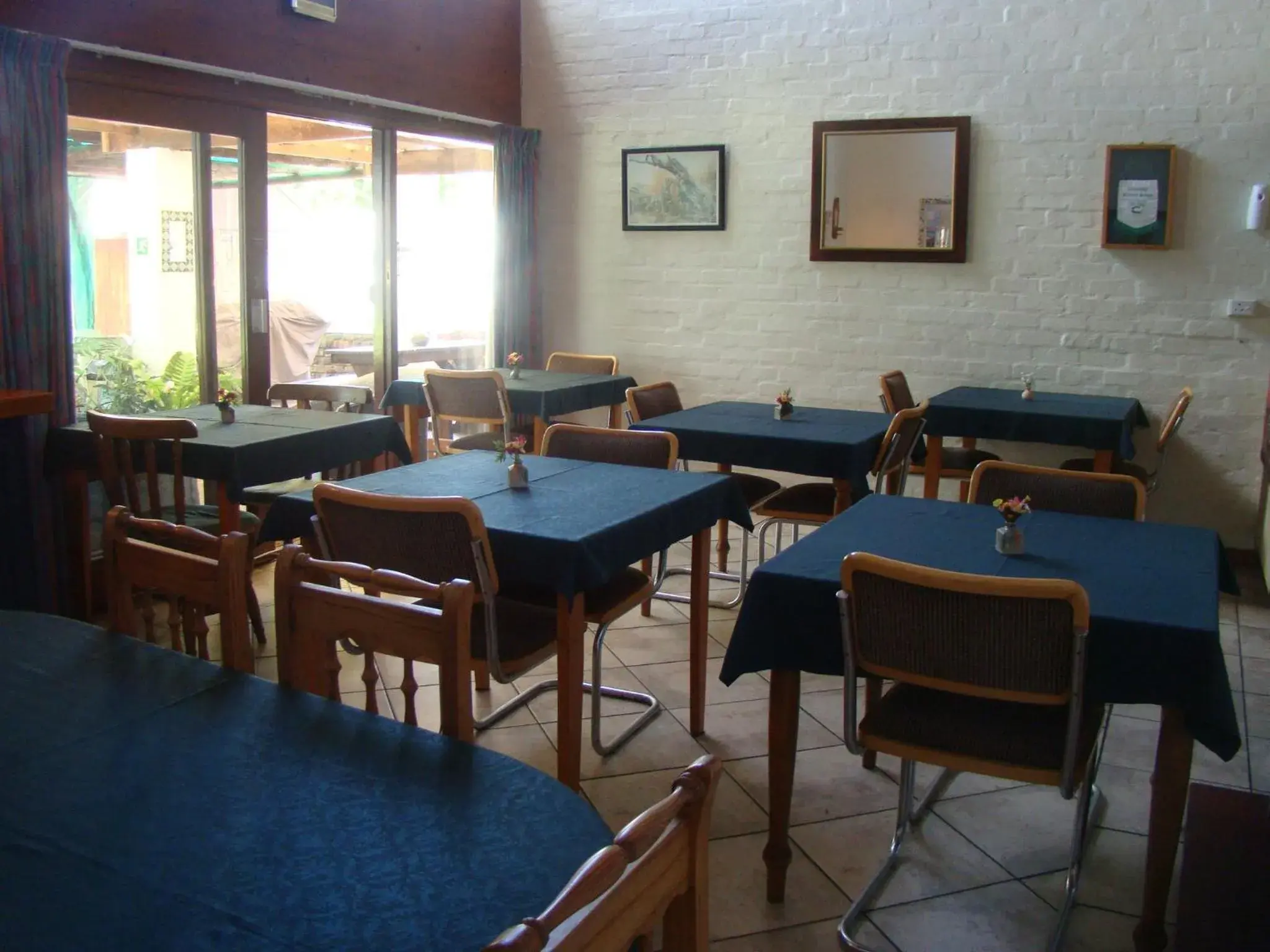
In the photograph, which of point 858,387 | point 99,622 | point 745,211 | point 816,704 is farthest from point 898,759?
point 745,211

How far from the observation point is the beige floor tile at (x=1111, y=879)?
98.4 inches

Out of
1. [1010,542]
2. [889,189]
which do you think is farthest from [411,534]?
[889,189]

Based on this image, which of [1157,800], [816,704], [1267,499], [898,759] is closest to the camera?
[1157,800]

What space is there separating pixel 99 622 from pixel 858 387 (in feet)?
A: 12.8

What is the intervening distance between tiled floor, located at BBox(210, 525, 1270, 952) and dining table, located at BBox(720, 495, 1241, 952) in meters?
0.16

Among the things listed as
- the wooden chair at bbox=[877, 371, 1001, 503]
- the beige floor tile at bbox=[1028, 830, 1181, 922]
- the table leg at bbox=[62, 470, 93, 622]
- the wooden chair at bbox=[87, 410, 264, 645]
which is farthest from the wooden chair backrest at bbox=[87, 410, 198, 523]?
the wooden chair at bbox=[877, 371, 1001, 503]

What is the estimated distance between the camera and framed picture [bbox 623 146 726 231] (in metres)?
6.47

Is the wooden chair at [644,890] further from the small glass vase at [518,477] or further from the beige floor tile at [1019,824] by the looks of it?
the small glass vase at [518,477]

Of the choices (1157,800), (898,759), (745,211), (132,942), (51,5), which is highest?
(51,5)

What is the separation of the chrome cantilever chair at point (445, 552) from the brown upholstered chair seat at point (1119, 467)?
2.95 metres

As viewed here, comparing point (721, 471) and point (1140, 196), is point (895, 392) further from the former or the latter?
point (1140, 196)

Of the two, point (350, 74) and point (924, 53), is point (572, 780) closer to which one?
point (350, 74)

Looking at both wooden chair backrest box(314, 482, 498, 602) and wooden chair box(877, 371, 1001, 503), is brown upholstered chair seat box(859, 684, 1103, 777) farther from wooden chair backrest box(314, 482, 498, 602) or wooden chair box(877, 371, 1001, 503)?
wooden chair box(877, 371, 1001, 503)

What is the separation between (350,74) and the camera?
18.6 feet
